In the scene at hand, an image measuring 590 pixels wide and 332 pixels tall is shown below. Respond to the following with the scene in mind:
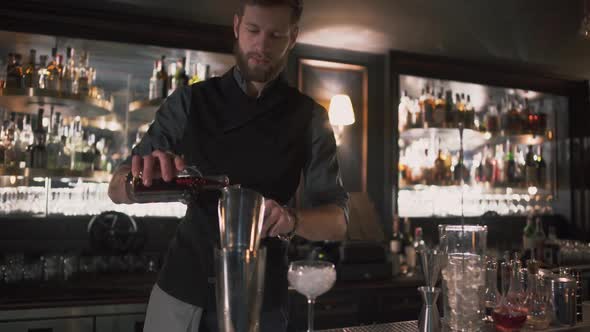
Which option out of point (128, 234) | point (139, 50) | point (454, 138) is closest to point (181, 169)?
point (128, 234)

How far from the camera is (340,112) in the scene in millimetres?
3342

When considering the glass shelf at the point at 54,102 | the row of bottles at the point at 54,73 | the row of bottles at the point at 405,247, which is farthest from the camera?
the row of bottles at the point at 405,247

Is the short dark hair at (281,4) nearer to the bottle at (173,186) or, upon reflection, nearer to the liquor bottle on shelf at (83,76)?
the bottle at (173,186)

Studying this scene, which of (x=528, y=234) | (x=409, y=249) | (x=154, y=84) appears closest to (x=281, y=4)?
(x=154, y=84)

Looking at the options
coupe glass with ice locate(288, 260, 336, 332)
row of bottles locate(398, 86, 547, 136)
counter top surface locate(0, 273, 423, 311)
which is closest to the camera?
coupe glass with ice locate(288, 260, 336, 332)

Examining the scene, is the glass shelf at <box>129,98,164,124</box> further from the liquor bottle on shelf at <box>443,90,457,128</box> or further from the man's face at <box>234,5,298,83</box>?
the liquor bottle on shelf at <box>443,90,457,128</box>

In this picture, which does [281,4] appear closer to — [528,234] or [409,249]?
[409,249]

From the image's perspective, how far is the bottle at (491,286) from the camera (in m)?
1.56

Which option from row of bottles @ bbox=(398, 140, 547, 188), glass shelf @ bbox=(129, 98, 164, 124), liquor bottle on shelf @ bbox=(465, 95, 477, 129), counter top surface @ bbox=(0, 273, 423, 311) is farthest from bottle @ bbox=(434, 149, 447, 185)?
counter top surface @ bbox=(0, 273, 423, 311)

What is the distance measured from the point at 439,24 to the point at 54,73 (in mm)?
2332

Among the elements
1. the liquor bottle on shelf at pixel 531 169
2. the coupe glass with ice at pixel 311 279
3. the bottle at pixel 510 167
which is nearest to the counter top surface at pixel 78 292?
the coupe glass with ice at pixel 311 279

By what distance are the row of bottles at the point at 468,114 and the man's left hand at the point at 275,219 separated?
2.80 metres

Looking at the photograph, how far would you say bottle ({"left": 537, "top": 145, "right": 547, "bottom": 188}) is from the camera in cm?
439

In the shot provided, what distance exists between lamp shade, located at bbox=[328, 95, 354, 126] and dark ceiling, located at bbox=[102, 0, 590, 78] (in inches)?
15.0
